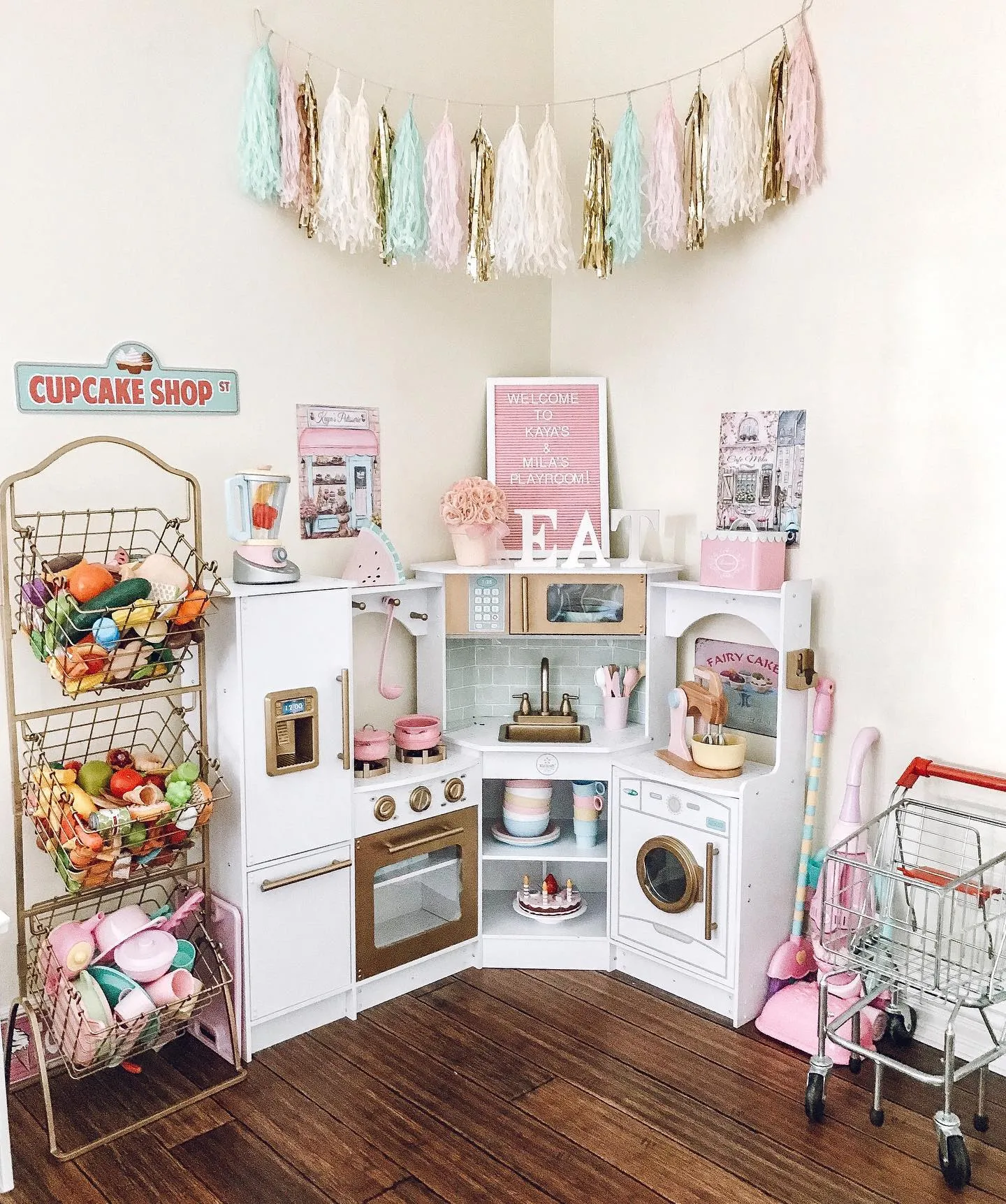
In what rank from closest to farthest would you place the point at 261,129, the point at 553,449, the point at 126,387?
1. the point at 126,387
2. the point at 261,129
3. the point at 553,449

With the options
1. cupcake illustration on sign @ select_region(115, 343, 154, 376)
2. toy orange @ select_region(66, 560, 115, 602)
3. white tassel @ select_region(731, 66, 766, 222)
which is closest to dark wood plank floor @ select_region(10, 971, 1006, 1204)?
toy orange @ select_region(66, 560, 115, 602)

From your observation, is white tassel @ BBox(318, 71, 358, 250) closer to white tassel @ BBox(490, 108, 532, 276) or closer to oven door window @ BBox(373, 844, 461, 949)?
white tassel @ BBox(490, 108, 532, 276)

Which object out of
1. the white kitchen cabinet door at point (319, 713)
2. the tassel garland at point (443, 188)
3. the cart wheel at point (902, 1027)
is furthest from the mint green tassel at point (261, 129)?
the cart wheel at point (902, 1027)

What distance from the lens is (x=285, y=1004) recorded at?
322 centimetres

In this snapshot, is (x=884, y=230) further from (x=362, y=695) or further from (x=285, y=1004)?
(x=285, y=1004)

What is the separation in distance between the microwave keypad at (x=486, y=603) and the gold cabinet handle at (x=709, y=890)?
1.03 meters

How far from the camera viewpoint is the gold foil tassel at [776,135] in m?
3.29

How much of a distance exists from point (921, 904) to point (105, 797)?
2.35 metres

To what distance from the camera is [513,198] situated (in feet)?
11.4

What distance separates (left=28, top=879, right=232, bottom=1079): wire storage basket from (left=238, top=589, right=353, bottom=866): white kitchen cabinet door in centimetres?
30

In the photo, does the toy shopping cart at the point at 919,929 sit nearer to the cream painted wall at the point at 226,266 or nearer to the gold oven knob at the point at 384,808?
the gold oven knob at the point at 384,808

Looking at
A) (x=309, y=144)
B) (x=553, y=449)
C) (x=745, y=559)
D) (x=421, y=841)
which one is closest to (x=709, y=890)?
(x=421, y=841)

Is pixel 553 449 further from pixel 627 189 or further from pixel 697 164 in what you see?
pixel 697 164

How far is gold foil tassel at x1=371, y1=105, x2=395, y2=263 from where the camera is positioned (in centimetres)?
337
